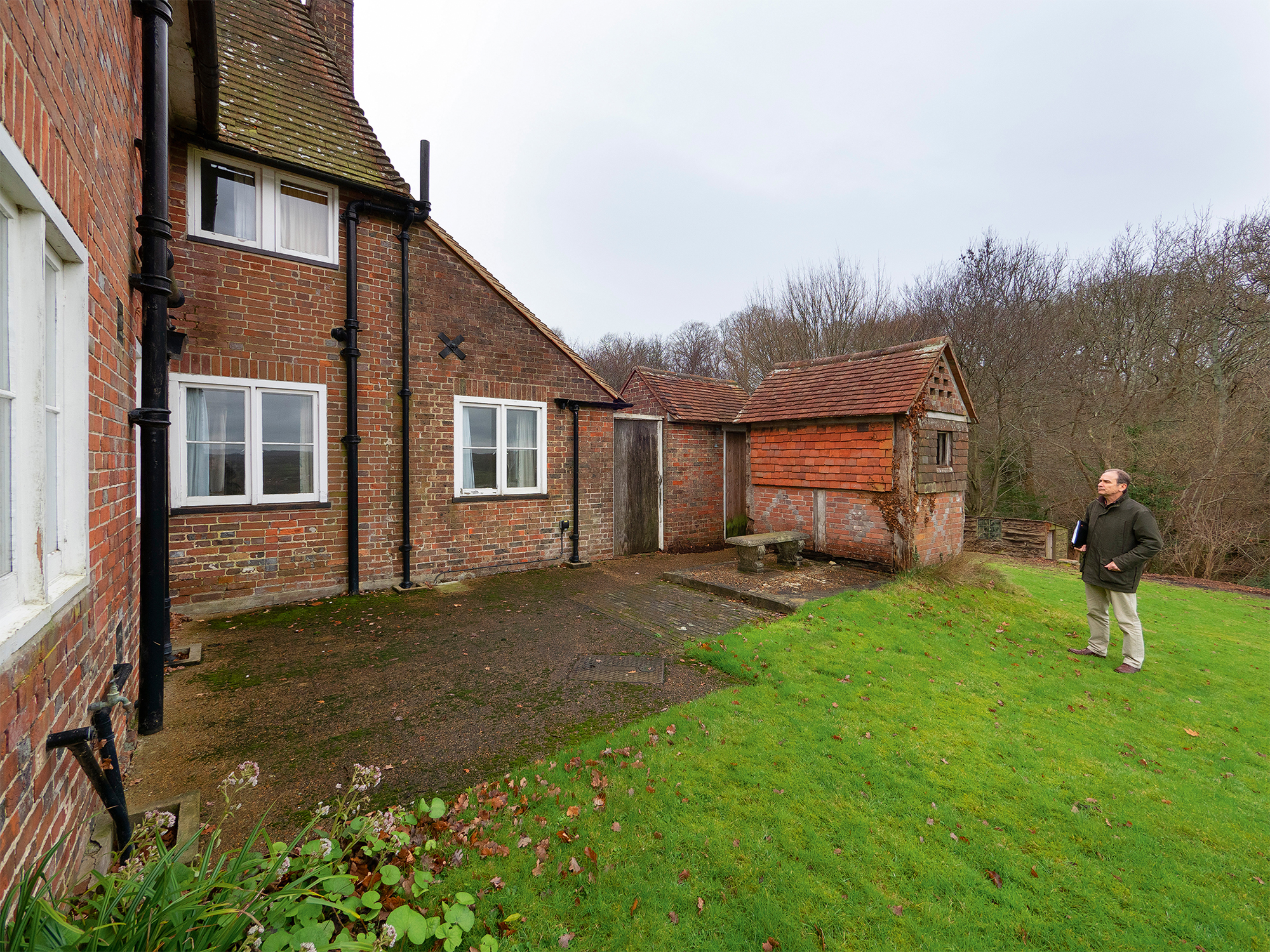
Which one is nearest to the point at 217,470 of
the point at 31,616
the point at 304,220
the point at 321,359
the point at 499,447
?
the point at 321,359

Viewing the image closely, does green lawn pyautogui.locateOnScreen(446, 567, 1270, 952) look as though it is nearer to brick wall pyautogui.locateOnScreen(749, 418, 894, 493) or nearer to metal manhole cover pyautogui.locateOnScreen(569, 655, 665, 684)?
metal manhole cover pyautogui.locateOnScreen(569, 655, 665, 684)

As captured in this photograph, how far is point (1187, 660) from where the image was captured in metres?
6.36

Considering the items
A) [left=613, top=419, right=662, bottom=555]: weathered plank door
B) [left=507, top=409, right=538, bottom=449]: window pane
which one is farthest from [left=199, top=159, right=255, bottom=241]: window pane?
[left=613, top=419, right=662, bottom=555]: weathered plank door

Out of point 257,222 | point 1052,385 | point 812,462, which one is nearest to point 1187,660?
point 812,462

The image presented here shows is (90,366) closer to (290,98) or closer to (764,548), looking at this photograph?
(290,98)

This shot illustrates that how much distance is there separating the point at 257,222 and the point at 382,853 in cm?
725

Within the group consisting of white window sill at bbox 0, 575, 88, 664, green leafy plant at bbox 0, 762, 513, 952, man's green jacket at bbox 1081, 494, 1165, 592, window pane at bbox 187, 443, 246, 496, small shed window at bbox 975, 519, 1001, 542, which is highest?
window pane at bbox 187, 443, 246, 496

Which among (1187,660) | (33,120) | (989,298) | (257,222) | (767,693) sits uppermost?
(989,298)

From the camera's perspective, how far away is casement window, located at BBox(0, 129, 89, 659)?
1643mm

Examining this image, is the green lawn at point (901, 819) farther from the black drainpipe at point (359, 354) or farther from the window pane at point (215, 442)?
the window pane at point (215, 442)

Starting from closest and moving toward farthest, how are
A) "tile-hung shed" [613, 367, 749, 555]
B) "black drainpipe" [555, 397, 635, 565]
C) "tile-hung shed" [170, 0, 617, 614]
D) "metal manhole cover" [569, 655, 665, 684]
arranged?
"metal manhole cover" [569, 655, 665, 684]
"tile-hung shed" [170, 0, 617, 614]
"black drainpipe" [555, 397, 635, 565]
"tile-hung shed" [613, 367, 749, 555]

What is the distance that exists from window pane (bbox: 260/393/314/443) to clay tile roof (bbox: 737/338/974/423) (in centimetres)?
781

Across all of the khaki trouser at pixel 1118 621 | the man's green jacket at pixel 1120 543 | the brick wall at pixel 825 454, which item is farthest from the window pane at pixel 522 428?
the khaki trouser at pixel 1118 621

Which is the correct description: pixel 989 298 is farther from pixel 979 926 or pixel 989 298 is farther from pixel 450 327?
pixel 979 926
